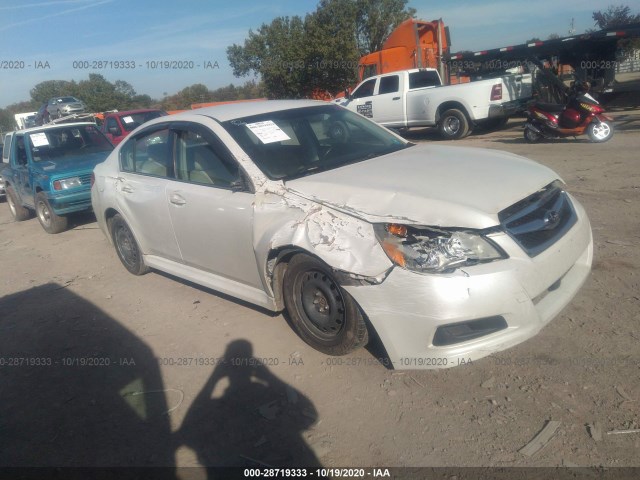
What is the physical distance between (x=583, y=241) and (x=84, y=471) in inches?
133

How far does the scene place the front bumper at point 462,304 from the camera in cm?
279

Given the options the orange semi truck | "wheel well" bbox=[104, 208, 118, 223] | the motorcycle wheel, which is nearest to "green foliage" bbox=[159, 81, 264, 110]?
the orange semi truck

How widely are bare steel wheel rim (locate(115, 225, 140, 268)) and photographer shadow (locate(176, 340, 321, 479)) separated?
2.31 m

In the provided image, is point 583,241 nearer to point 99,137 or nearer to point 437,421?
point 437,421

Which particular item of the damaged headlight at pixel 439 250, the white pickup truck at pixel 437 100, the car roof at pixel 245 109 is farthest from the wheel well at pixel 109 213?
the white pickup truck at pixel 437 100

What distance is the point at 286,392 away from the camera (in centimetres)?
331

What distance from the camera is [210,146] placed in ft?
13.4

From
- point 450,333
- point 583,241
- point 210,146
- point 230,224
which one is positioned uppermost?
point 210,146

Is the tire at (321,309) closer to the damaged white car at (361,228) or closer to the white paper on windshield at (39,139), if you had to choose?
the damaged white car at (361,228)

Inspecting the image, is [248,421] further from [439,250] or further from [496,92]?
[496,92]

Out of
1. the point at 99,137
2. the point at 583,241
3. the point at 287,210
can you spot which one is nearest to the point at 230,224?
the point at 287,210

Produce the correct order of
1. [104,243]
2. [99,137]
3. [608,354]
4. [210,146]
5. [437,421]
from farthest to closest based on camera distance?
[99,137], [104,243], [210,146], [608,354], [437,421]

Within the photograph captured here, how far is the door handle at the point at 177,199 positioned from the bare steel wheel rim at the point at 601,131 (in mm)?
9446

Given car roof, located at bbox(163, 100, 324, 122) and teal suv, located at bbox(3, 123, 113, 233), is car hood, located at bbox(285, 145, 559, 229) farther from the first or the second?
teal suv, located at bbox(3, 123, 113, 233)
